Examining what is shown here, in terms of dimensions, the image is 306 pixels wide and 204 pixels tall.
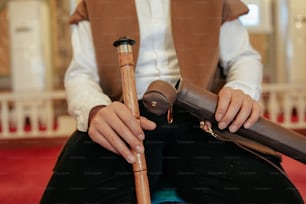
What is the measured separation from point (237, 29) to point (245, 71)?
0.22 ft

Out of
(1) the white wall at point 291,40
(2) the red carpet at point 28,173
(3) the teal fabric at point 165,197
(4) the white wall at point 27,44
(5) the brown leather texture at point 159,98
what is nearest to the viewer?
(5) the brown leather texture at point 159,98

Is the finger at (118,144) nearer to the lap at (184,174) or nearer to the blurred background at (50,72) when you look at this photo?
→ the lap at (184,174)

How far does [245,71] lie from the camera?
1.71 ft

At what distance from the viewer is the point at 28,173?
0.96 metres

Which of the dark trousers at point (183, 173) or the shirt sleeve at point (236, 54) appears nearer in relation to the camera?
the dark trousers at point (183, 173)

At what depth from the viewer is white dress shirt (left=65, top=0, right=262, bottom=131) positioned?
53 centimetres

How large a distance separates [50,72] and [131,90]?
6.52 ft

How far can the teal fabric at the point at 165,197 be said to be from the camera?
1.56 ft

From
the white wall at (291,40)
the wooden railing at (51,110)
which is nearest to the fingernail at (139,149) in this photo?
the wooden railing at (51,110)

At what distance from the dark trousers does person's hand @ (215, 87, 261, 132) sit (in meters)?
0.07

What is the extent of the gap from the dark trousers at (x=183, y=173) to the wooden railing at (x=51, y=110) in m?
1.07

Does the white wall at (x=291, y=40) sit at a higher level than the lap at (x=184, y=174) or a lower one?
higher

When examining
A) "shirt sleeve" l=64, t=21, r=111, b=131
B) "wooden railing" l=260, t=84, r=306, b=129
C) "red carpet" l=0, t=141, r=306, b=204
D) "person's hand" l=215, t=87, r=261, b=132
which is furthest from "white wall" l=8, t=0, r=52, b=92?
"person's hand" l=215, t=87, r=261, b=132

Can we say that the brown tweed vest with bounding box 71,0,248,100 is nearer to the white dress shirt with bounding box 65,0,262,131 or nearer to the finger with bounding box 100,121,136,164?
the white dress shirt with bounding box 65,0,262,131
